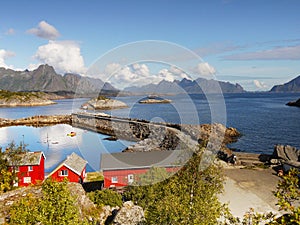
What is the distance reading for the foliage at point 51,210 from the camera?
32.1 ft

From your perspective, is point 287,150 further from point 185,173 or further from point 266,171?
point 185,173

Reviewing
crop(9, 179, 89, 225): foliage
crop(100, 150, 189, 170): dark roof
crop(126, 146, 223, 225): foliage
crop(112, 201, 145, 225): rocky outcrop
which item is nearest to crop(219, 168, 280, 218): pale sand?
crop(112, 201, 145, 225): rocky outcrop

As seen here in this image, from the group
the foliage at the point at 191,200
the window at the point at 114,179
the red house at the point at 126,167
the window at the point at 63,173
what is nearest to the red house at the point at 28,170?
the window at the point at 63,173

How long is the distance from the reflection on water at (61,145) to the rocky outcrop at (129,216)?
26.6 meters

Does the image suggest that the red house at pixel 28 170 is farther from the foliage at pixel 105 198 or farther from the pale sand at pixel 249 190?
the pale sand at pixel 249 190

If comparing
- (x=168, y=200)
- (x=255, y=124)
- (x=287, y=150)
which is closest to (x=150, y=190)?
(x=168, y=200)

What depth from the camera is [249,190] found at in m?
29.4

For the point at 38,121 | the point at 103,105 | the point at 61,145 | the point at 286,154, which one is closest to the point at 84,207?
the point at 286,154

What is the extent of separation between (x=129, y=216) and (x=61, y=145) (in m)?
57.0

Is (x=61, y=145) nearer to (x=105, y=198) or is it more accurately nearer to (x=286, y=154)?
(x=105, y=198)

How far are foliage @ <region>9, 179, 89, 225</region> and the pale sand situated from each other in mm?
14518

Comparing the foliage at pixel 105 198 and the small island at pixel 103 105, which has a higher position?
the small island at pixel 103 105

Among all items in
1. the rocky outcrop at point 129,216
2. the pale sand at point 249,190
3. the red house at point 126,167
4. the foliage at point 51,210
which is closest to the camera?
the foliage at point 51,210

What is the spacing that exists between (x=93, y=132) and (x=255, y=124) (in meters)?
59.0
